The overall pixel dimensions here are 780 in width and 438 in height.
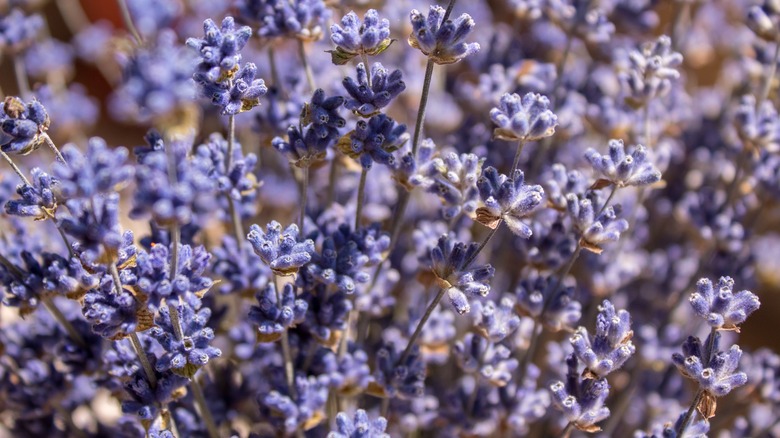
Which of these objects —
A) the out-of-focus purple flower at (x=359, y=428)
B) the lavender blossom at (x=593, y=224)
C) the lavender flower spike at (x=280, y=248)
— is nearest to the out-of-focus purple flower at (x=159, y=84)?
the lavender flower spike at (x=280, y=248)

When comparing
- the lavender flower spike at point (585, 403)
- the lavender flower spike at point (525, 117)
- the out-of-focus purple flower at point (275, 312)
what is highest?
the lavender flower spike at point (525, 117)

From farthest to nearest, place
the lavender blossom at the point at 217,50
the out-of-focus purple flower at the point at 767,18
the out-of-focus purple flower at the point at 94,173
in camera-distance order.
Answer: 1. the out-of-focus purple flower at the point at 767,18
2. the lavender blossom at the point at 217,50
3. the out-of-focus purple flower at the point at 94,173

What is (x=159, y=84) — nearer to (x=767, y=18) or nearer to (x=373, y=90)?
(x=373, y=90)

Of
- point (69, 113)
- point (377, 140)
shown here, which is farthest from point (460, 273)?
point (69, 113)

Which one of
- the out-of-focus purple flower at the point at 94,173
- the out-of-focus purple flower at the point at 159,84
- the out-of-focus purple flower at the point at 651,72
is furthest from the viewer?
the out-of-focus purple flower at the point at 651,72

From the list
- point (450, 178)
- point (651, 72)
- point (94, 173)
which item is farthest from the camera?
point (651, 72)

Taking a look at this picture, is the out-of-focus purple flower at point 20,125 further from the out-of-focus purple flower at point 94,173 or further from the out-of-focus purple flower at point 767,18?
the out-of-focus purple flower at point 767,18

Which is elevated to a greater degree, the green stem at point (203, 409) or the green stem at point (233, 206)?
the green stem at point (233, 206)

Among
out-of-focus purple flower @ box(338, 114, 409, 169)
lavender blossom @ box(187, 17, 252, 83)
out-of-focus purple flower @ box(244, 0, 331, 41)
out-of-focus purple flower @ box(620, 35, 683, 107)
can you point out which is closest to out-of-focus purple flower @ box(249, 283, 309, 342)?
out-of-focus purple flower @ box(338, 114, 409, 169)
